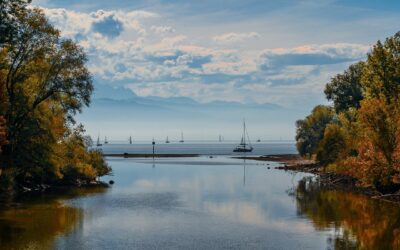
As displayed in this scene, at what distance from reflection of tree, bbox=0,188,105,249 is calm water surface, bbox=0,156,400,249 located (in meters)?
→ 0.07

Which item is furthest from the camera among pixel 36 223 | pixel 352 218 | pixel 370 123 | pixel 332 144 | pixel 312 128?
pixel 312 128

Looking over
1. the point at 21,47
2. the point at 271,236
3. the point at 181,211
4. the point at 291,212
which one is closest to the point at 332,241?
the point at 271,236

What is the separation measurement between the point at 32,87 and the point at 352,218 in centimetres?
4021

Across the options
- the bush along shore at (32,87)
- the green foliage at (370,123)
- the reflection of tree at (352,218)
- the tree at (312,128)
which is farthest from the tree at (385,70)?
the tree at (312,128)

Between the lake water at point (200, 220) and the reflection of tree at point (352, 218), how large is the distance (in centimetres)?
8

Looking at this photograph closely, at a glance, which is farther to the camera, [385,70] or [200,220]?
[385,70]

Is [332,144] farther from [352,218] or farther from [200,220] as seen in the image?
[200,220]

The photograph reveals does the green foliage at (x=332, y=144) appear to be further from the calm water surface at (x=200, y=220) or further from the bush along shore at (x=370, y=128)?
the calm water surface at (x=200, y=220)

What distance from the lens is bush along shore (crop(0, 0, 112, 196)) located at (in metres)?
58.7

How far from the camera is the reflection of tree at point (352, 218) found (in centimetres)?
4150

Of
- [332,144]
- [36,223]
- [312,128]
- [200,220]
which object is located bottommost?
[200,220]

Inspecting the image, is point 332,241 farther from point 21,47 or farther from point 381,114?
point 21,47

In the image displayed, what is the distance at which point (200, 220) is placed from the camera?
171 feet

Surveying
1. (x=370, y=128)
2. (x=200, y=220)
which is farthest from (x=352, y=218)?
(x=370, y=128)
